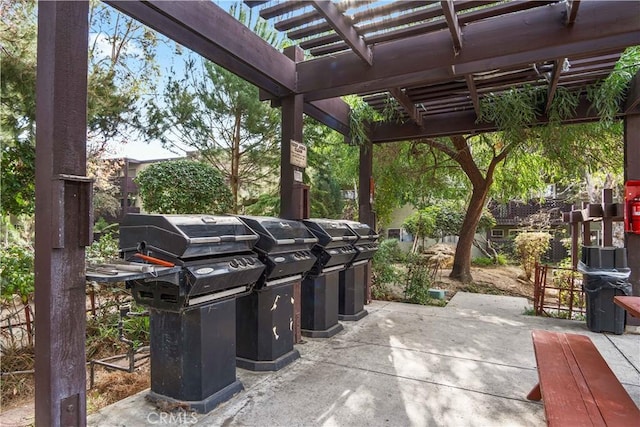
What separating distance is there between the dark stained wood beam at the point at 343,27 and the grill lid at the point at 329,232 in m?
1.67

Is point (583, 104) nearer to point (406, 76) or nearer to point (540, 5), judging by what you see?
point (540, 5)

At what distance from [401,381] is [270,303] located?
4.04 ft

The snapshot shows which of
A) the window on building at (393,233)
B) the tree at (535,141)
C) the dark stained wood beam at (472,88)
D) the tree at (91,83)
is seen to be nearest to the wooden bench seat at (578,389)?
the dark stained wood beam at (472,88)

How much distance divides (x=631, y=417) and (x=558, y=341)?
1.00 metres

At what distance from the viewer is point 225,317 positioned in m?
2.64

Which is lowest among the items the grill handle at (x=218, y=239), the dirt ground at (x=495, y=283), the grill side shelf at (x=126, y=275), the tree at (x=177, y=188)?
the dirt ground at (x=495, y=283)

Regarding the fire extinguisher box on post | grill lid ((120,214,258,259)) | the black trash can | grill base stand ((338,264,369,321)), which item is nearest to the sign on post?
grill lid ((120,214,258,259))

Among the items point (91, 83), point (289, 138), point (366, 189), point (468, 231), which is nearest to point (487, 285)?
point (468, 231)

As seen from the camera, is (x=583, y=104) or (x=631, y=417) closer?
(x=631, y=417)

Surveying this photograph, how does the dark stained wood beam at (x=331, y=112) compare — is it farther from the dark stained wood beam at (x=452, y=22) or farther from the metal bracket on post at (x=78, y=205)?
the metal bracket on post at (x=78, y=205)

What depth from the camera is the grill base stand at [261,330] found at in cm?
312

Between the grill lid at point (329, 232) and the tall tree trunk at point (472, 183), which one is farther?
the tall tree trunk at point (472, 183)

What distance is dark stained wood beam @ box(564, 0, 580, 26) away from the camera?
2.50 m

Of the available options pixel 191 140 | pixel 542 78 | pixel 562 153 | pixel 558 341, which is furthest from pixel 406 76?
pixel 191 140
